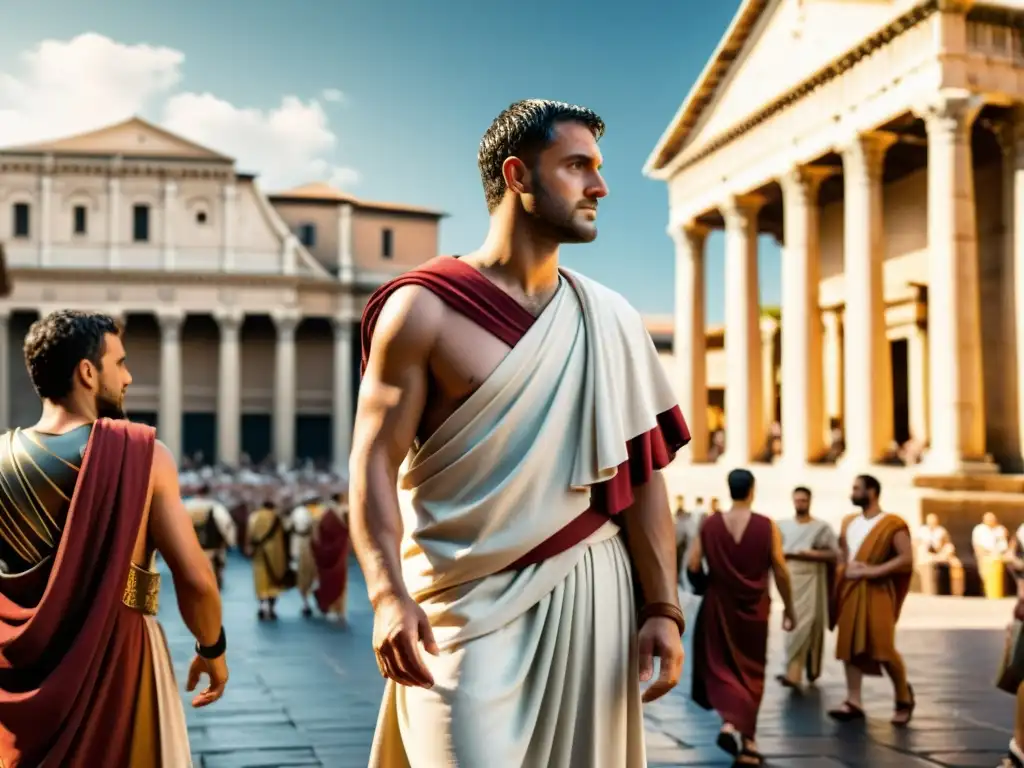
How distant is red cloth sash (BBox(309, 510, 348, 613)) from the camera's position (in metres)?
17.8

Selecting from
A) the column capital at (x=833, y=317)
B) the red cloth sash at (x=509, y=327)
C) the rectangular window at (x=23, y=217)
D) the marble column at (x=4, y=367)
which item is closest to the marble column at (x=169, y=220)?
the rectangular window at (x=23, y=217)


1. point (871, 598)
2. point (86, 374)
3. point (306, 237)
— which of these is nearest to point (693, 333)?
point (871, 598)

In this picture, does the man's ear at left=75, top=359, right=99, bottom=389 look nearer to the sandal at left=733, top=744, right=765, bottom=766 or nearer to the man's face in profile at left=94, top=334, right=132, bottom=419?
the man's face in profile at left=94, top=334, right=132, bottom=419

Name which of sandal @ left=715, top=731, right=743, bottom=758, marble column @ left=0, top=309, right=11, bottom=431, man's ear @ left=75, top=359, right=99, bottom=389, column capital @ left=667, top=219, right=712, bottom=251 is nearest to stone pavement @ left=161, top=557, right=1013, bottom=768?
sandal @ left=715, top=731, right=743, bottom=758

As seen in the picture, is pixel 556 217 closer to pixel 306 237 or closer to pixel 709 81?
pixel 709 81

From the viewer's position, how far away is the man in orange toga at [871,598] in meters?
9.66

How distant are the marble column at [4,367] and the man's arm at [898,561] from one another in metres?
58.4

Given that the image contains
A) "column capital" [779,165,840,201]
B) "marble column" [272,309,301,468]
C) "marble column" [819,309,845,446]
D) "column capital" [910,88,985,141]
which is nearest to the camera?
"column capital" [910,88,985,141]

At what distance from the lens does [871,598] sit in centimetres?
985

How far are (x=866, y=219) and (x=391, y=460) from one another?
2333 cm

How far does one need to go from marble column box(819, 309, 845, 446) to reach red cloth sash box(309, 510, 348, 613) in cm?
1822

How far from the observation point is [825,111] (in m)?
26.8

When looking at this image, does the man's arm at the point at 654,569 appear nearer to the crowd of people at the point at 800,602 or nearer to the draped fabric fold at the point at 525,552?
the draped fabric fold at the point at 525,552

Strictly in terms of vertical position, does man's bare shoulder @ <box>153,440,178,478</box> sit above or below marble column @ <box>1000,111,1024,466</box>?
below
